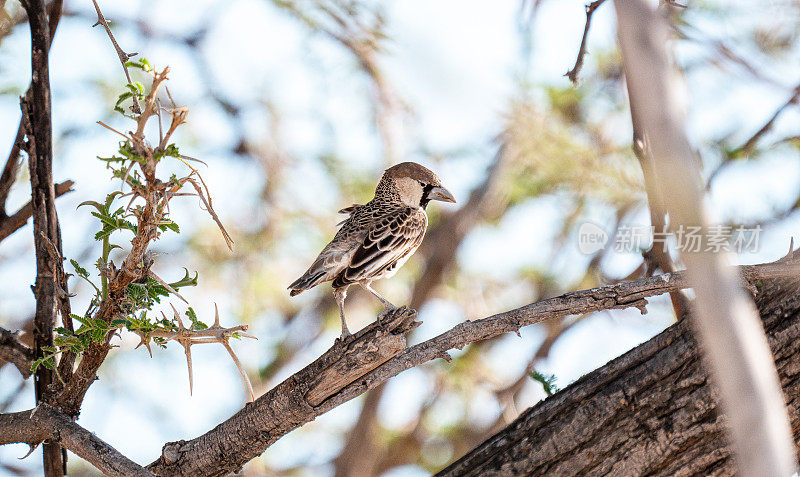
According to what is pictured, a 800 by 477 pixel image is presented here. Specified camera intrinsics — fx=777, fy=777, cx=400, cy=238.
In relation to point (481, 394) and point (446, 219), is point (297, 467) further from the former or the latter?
point (446, 219)

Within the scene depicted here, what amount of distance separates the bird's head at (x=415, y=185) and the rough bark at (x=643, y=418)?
4.95ft

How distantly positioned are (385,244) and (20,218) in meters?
1.48

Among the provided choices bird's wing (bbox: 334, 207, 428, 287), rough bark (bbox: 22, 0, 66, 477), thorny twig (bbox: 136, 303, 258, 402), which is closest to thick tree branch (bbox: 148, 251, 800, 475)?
thorny twig (bbox: 136, 303, 258, 402)

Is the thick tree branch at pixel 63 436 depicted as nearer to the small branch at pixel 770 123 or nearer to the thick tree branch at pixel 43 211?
the thick tree branch at pixel 43 211

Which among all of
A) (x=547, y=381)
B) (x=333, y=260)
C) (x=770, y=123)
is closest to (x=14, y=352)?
(x=333, y=260)

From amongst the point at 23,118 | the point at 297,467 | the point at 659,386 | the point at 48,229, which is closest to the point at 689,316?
the point at 659,386

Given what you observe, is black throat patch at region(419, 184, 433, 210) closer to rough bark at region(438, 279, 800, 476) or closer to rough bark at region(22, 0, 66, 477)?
rough bark at region(438, 279, 800, 476)

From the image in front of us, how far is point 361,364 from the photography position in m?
2.54

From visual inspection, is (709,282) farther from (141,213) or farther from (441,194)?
(441,194)

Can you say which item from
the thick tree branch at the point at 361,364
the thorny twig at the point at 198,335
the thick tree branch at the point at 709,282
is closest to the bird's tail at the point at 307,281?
the thick tree branch at the point at 361,364

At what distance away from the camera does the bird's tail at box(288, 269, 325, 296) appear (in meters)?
3.10

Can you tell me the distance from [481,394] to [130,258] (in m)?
4.75

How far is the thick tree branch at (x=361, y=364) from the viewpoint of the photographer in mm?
2564

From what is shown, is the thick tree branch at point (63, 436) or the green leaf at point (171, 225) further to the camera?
the thick tree branch at point (63, 436)
